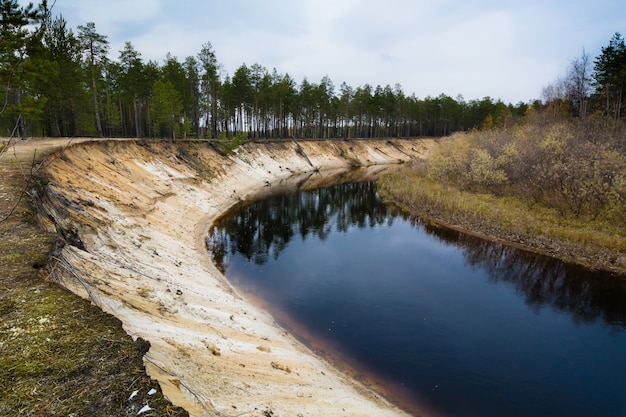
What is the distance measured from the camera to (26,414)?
338cm

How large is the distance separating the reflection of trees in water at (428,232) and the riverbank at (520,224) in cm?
123

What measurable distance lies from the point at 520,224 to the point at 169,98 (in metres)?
43.4

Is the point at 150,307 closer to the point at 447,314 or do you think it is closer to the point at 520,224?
the point at 447,314

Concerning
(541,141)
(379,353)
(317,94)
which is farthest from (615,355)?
(317,94)

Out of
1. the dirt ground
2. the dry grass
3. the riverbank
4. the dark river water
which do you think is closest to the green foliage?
the dirt ground

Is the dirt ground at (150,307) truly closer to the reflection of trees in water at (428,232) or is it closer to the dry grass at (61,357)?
the dry grass at (61,357)

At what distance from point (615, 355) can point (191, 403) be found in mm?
15593

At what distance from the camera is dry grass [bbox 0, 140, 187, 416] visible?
354 centimetres

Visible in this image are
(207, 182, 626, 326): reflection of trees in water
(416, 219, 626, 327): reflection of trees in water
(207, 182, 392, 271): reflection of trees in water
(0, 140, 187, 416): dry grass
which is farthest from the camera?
(207, 182, 392, 271): reflection of trees in water

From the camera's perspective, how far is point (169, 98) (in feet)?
147

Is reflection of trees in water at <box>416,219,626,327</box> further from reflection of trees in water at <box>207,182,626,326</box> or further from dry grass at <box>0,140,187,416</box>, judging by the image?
dry grass at <box>0,140,187,416</box>

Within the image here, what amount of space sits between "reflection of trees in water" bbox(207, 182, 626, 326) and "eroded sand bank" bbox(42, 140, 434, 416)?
2717mm

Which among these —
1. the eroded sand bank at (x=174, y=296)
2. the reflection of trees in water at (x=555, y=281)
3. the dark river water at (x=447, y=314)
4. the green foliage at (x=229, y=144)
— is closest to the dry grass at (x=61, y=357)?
the eroded sand bank at (x=174, y=296)

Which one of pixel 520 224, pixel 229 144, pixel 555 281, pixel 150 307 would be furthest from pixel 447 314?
pixel 229 144
